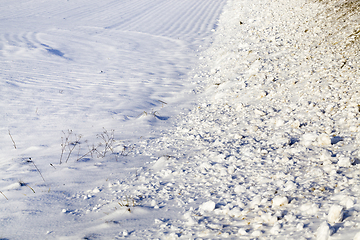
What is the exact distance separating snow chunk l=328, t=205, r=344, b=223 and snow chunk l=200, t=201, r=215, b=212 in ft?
3.05

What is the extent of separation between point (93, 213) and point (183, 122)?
2356 mm

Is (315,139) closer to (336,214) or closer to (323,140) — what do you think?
(323,140)

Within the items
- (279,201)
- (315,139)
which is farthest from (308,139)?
(279,201)

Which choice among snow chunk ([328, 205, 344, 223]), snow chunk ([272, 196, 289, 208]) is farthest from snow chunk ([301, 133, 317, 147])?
snow chunk ([328, 205, 344, 223])

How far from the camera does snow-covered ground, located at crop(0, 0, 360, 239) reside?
2.21m

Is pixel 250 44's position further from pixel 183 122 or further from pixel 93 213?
pixel 93 213

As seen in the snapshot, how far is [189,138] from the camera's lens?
3818 millimetres

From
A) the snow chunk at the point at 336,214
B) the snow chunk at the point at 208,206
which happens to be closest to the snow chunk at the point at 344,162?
the snow chunk at the point at 336,214

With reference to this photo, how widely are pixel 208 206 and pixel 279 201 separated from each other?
62 cm

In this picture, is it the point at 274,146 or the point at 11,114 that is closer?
the point at 274,146

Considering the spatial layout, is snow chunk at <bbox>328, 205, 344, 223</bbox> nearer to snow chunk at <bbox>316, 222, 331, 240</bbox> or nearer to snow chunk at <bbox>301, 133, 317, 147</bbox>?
snow chunk at <bbox>316, 222, 331, 240</bbox>

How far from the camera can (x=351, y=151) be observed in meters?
2.67

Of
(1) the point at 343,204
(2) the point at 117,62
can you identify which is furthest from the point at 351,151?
(2) the point at 117,62

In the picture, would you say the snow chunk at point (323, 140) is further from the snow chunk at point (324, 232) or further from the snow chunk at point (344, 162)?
the snow chunk at point (324, 232)
